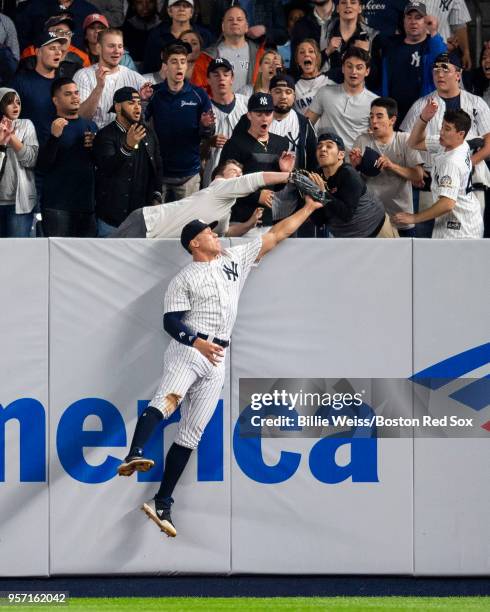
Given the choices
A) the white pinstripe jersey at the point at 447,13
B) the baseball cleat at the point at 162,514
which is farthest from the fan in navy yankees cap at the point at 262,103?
the white pinstripe jersey at the point at 447,13

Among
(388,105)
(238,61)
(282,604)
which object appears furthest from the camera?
(238,61)

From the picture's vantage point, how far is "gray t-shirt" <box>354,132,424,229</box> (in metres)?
11.4

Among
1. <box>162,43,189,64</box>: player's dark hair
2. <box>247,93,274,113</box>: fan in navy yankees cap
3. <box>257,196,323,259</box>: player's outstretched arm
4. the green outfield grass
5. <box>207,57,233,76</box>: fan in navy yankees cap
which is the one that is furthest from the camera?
<box>207,57,233,76</box>: fan in navy yankees cap

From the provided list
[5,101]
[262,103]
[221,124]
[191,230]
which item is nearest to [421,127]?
[262,103]

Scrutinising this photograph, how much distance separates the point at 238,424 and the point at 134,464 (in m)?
0.92

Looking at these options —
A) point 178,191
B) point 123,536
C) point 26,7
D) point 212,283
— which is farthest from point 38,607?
point 26,7

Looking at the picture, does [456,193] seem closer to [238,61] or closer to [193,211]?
[193,211]

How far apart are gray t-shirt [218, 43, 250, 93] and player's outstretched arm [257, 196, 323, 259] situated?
173 inches

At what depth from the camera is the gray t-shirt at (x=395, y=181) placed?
37.6ft

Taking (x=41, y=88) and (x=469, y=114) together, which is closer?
(x=41, y=88)

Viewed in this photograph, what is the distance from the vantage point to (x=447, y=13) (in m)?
14.5

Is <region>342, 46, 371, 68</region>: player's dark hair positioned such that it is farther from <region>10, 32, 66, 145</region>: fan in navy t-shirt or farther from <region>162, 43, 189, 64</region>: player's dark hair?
<region>10, 32, 66, 145</region>: fan in navy t-shirt

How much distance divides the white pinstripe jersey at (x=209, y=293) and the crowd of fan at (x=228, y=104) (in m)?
0.87

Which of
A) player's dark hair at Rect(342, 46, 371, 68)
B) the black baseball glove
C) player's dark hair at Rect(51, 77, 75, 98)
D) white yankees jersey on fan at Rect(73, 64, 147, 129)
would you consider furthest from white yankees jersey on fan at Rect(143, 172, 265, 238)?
player's dark hair at Rect(342, 46, 371, 68)
